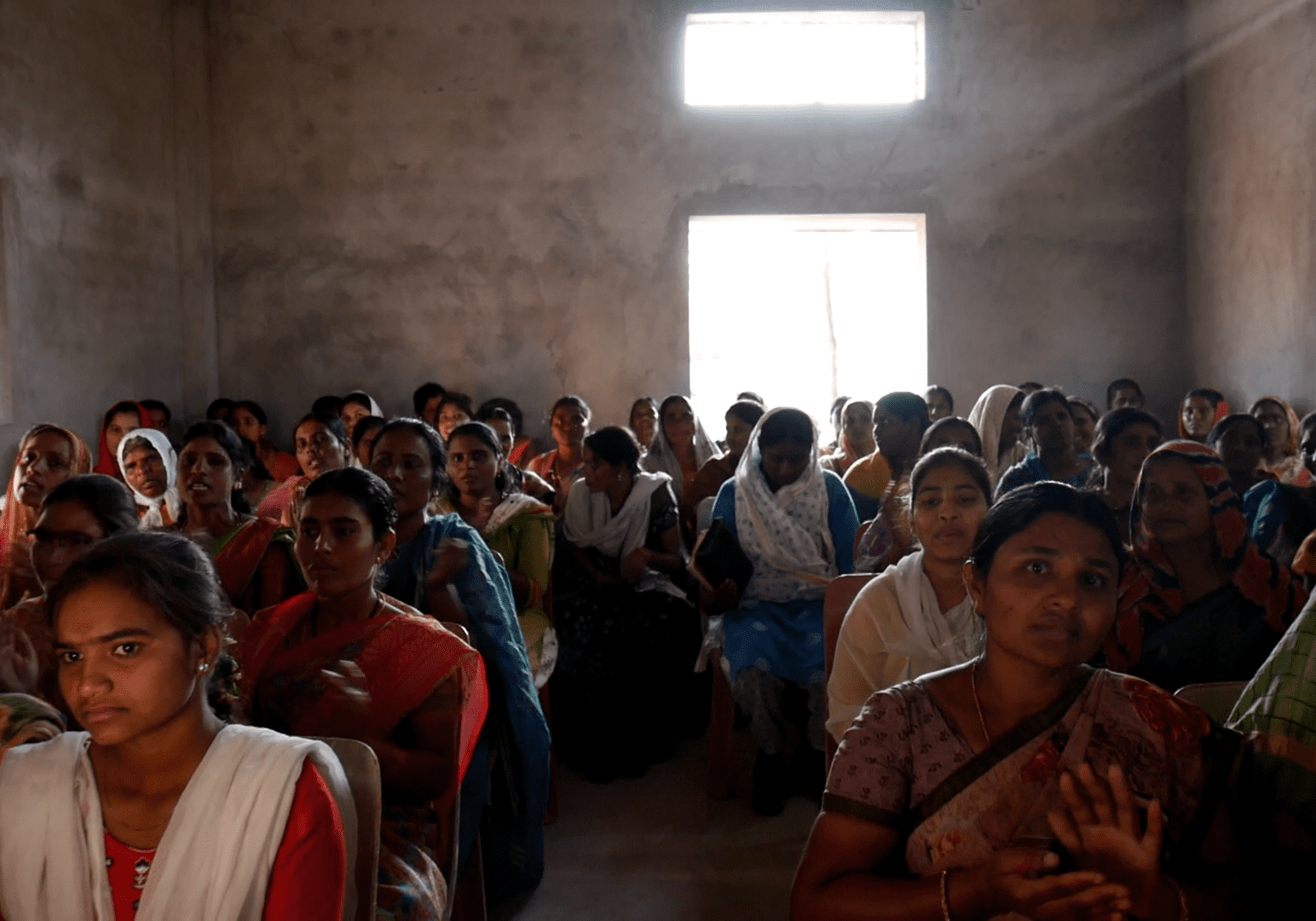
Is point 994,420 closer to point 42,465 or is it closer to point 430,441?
point 430,441


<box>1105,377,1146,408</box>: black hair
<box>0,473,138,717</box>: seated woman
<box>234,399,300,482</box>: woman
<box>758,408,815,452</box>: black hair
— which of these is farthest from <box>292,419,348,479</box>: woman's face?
<box>1105,377,1146,408</box>: black hair

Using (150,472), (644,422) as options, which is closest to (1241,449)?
(644,422)

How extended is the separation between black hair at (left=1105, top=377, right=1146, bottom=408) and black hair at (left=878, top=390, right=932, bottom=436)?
444 cm

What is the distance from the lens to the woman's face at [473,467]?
3.45 metres

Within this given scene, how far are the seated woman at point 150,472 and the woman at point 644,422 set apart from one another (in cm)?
362

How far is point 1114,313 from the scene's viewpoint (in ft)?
26.9

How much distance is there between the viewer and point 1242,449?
3936 millimetres

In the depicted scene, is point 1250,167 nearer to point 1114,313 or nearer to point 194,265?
point 1114,313

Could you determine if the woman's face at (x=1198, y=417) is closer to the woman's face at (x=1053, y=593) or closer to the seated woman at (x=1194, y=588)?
the seated woman at (x=1194, y=588)

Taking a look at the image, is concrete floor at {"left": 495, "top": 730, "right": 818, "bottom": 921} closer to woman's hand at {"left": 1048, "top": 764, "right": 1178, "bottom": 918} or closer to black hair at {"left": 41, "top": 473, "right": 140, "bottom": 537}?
black hair at {"left": 41, "top": 473, "right": 140, "bottom": 537}

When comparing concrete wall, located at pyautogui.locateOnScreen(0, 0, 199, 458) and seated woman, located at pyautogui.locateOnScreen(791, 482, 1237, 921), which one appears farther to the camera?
concrete wall, located at pyautogui.locateOnScreen(0, 0, 199, 458)

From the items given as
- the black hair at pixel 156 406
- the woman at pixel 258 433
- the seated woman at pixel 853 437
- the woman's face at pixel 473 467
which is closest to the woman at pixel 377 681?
the woman's face at pixel 473 467

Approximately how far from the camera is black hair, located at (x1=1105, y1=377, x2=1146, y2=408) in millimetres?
7727

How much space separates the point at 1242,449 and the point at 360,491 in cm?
340
